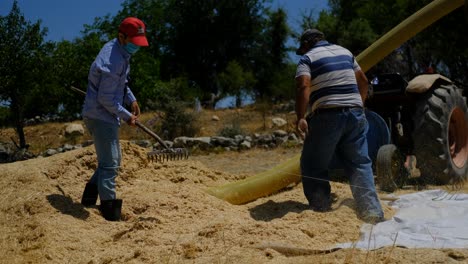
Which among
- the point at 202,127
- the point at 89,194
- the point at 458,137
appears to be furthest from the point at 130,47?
the point at 202,127

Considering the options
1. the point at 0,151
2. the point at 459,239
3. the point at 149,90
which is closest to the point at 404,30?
the point at 459,239

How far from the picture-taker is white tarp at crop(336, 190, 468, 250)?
378cm

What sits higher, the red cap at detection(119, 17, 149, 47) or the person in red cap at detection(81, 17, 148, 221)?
the red cap at detection(119, 17, 149, 47)

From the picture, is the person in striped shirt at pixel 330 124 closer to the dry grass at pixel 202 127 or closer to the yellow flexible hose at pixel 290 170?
the yellow flexible hose at pixel 290 170

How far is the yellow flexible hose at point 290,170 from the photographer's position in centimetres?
570

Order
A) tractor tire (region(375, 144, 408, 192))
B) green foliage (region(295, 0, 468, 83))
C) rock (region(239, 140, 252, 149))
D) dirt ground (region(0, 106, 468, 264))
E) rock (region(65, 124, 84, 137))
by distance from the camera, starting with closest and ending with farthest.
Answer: dirt ground (region(0, 106, 468, 264)) → tractor tire (region(375, 144, 408, 192)) → rock (region(239, 140, 252, 149)) → green foliage (region(295, 0, 468, 83)) → rock (region(65, 124, 84, 137))

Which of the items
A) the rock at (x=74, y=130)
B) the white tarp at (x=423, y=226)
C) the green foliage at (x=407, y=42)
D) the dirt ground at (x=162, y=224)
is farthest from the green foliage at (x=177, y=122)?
the white tarp at (x=423, y=226)

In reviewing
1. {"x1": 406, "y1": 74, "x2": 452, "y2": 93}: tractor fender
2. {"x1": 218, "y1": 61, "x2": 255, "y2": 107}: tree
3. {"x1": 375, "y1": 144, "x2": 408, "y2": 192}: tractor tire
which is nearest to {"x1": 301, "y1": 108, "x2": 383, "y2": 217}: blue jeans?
{"x1": 375, "y1": 144, "x2": 408, "y2": 192}: tractor tire

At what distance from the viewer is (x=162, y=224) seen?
179 inches

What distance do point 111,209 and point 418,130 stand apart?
365 centimetres

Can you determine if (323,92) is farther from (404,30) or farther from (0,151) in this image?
(0,151)

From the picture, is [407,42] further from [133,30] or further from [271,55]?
[133,30]

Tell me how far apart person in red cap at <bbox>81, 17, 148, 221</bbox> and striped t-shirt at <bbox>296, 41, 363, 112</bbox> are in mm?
1415

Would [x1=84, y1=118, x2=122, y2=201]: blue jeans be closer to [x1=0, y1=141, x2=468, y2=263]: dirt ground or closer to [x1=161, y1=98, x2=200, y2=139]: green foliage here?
[x1=0, y1=141, x2=468, y2=263]: dirt ground
